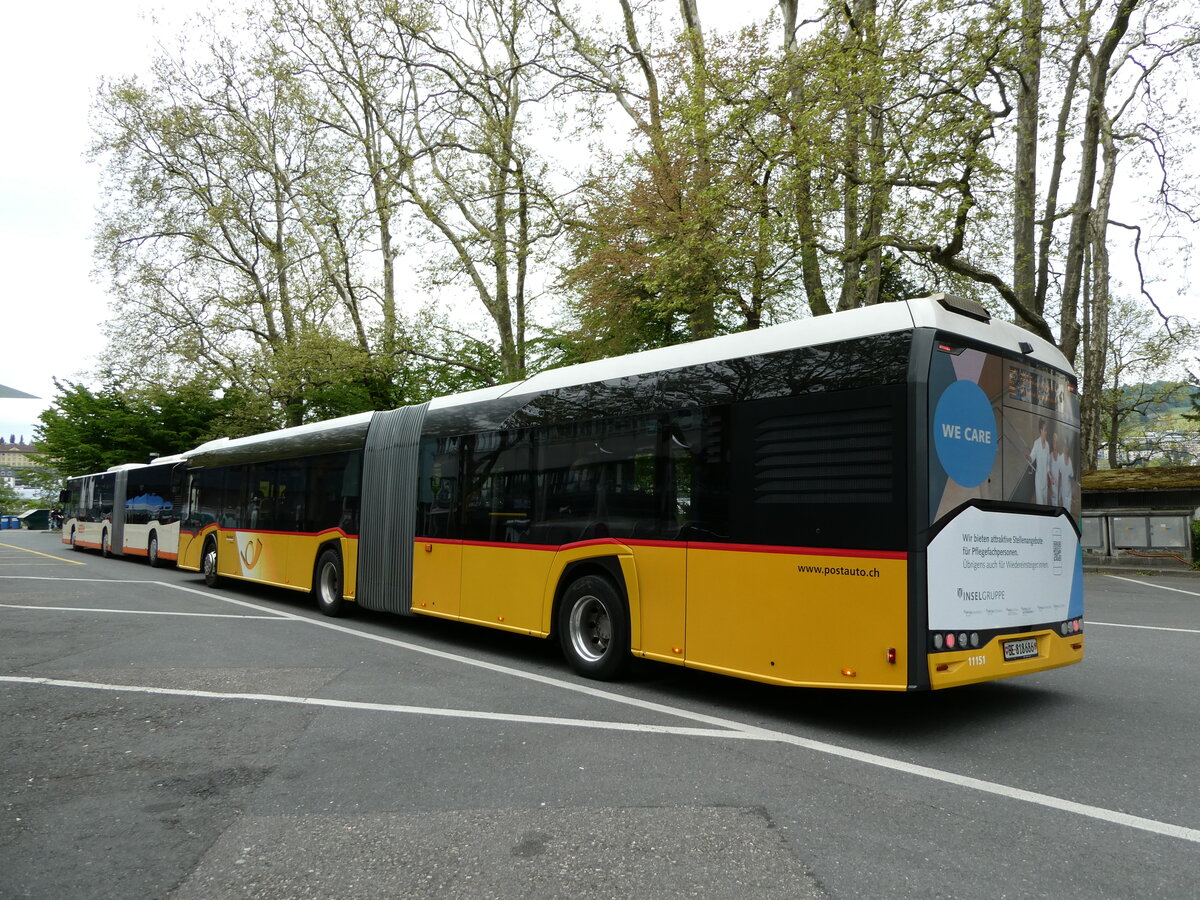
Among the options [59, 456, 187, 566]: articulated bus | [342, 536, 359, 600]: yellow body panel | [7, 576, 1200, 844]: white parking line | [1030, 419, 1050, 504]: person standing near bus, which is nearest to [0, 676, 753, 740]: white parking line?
[7, 576, 1200, 844]: white parking line

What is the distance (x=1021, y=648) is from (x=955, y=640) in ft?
2.76

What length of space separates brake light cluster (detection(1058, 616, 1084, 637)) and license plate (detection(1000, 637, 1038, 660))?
0.47 metres

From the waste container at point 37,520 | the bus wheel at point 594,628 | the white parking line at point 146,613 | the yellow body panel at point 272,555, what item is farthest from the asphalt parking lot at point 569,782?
the waste container at point 37,520

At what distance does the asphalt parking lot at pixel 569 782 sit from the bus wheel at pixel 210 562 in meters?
7.71

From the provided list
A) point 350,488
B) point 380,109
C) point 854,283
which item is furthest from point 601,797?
point 380,109

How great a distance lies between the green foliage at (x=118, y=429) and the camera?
138ft

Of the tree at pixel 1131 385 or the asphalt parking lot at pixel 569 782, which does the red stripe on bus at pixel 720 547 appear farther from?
the tree at pixel 1131 385

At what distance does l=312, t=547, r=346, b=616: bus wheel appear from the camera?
1180cm

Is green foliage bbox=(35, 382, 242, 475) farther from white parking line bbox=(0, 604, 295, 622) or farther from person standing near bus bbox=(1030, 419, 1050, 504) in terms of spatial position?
person standing near bus bbox=(1030, 419, 1050, 504)

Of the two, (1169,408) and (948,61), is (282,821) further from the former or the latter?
(1169,408)

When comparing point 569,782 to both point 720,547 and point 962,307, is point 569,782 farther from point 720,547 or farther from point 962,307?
point 962,307

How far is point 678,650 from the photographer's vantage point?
21.8 ft

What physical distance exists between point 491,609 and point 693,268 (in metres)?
10.2

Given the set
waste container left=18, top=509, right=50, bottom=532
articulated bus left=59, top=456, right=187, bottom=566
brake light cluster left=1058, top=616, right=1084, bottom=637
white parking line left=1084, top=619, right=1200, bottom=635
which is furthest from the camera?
waste container left=18, top=509, right=50, bottom=532
